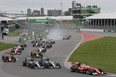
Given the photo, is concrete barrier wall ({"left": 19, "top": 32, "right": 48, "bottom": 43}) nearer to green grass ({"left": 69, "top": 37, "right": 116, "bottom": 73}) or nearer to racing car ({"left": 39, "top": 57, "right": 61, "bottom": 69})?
green grass ({"left": 69, "top": 37, "right": 116, "bottom": 73})

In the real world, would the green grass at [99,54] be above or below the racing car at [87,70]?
below

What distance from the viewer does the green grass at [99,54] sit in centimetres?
4894

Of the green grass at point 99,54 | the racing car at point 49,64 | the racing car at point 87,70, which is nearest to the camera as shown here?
the racing car at point 87,70

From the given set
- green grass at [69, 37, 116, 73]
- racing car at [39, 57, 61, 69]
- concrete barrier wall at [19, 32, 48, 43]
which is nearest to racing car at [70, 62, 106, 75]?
green grass at [69, 37, 116, 73]

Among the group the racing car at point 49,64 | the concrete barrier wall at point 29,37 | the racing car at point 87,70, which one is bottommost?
the concrete barrier wall at point 29,37

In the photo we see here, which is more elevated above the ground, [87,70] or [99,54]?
[87,70]

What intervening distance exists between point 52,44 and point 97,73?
36.0 m

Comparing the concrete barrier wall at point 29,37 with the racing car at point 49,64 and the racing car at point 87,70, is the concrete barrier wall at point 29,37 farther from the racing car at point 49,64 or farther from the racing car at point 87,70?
the racing car at point 87,70

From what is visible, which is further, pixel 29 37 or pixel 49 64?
pixel 29 37

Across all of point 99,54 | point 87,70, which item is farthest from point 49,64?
point 99,54

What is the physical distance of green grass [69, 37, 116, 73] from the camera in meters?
48.9

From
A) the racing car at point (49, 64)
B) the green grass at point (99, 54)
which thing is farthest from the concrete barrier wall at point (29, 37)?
the racing car at point (49, 64)

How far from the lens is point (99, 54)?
2327 inches

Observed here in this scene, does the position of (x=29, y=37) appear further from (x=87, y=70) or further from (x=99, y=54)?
(x=87, y=70)
